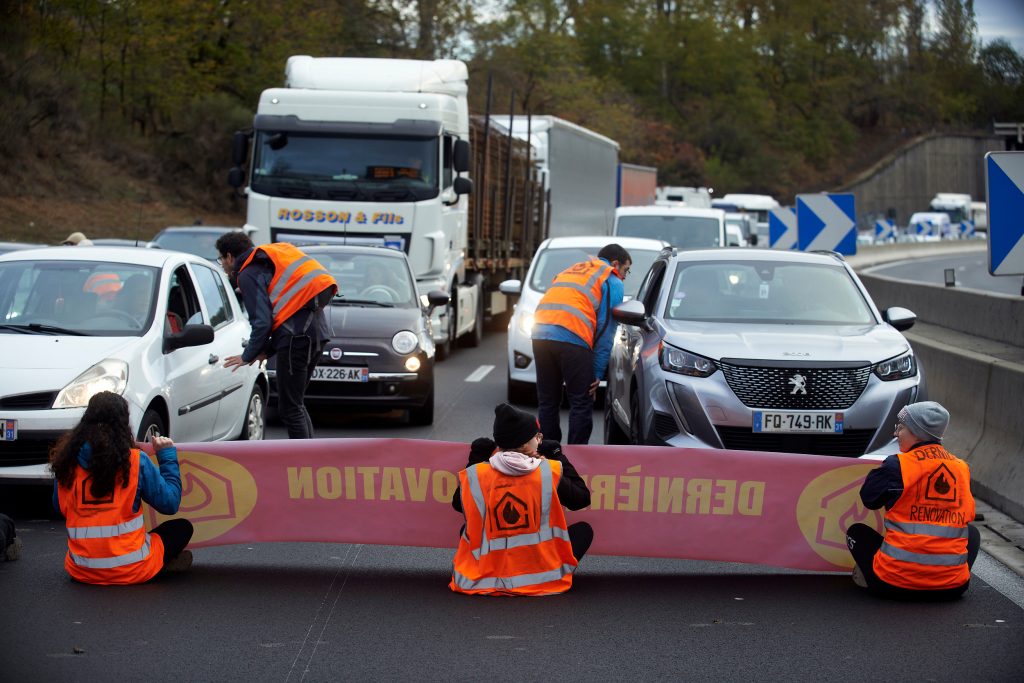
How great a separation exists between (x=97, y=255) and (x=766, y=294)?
15.3 ft

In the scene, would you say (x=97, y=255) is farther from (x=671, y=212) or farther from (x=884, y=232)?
(x=884, y=232)

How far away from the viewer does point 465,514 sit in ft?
21.9

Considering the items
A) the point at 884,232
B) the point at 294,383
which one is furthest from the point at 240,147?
the point at 884,232

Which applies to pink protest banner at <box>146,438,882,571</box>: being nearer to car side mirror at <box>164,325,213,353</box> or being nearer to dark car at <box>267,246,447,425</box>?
car side mirror at <box>164,325,213,353</box>

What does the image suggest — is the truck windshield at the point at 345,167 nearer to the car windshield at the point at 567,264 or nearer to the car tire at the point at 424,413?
the car windshield at the point at 567,264

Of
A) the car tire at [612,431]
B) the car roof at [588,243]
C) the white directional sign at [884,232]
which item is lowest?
the white directional sign at [884,232]

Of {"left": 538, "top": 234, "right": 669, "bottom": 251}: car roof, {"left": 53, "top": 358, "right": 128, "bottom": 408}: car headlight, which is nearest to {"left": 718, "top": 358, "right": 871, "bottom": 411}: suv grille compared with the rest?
{"left": 53, "top": 358, "right": 128, "bottom": 408}: car headlight

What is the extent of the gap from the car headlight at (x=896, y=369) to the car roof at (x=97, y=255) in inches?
188

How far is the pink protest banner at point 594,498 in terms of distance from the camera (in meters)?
7.06

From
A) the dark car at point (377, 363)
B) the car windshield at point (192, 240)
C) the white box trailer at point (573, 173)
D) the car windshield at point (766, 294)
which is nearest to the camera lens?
the car windshield at point (766, 294)

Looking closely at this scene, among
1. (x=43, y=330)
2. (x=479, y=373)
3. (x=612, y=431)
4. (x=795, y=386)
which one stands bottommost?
(x=479, y=373)

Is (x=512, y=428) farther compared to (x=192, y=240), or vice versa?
(x=192, y=240)

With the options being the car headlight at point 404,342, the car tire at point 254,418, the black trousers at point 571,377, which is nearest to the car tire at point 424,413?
the car headlight at point 404,342

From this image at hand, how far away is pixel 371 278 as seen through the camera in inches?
553
